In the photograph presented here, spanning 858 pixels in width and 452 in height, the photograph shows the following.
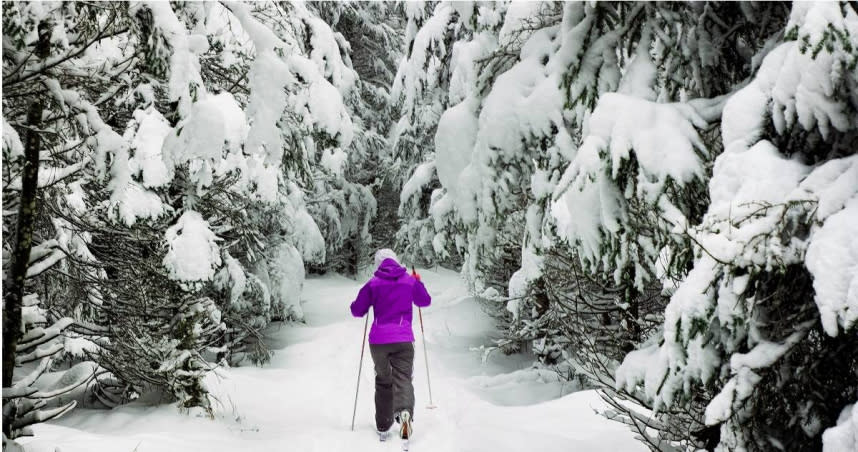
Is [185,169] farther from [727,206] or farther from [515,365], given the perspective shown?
[515,365]

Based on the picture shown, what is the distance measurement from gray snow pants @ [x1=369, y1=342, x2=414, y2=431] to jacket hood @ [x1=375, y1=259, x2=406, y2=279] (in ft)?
2.30

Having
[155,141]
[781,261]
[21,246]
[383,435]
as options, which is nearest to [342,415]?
[383,435]

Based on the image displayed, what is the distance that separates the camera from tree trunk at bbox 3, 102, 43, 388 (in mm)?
3443

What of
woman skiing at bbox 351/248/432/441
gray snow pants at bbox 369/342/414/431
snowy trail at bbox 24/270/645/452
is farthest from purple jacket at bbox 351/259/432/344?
snowy trail at bbox 24/270/645/452

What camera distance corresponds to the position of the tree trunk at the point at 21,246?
136 inches

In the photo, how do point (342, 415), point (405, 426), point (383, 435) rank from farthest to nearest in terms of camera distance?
point (342, 415), point (383, 435), point (405, 426)

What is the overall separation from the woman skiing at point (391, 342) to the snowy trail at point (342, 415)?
0.30 m

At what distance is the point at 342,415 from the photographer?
702 cm

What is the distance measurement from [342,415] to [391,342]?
65.4 inches

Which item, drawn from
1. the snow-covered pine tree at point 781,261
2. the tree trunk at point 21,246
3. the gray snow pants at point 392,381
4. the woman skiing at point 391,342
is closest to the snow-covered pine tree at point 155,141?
the tree trunk at point 21,246

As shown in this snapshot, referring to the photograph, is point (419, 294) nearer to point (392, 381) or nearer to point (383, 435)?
point (392, 381)

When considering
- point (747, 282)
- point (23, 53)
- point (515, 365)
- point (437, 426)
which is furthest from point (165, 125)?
point (515, 365)

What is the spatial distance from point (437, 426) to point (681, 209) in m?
4.61

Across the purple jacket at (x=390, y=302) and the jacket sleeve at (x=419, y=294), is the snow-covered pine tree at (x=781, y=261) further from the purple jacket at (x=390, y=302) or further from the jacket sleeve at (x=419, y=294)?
the jacket sleeve at (x=419, y=294)
